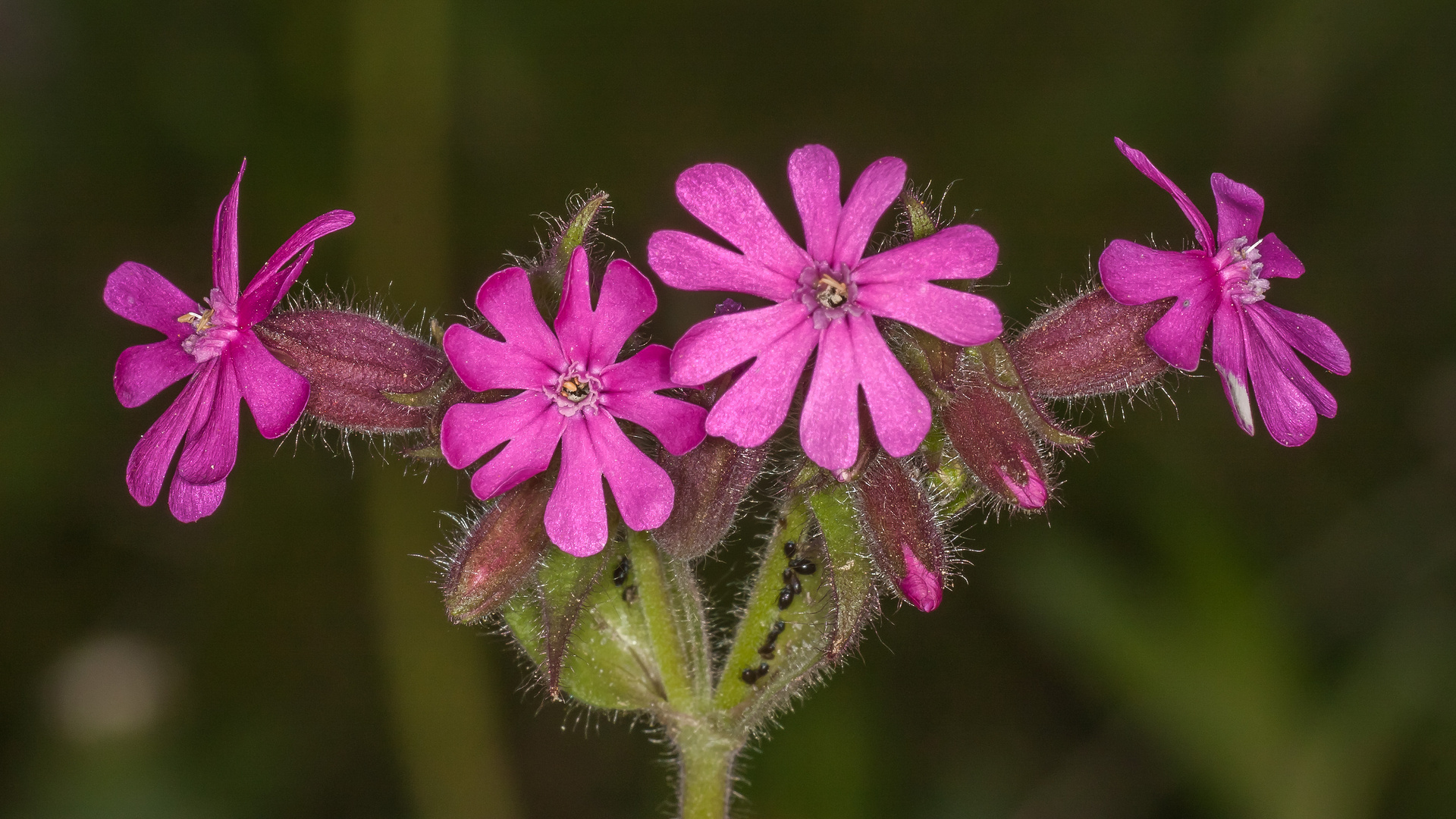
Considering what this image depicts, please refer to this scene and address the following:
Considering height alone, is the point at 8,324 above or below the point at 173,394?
above

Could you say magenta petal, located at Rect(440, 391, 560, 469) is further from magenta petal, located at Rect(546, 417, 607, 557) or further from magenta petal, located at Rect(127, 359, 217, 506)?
magenta petal, located at Rect(127, 359, 217, 506)

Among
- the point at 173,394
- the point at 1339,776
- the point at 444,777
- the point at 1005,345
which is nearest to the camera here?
the point at 1005,345

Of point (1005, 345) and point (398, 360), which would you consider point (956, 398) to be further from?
point (398, 360)

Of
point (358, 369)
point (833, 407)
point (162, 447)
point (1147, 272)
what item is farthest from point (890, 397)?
point (162, 447)

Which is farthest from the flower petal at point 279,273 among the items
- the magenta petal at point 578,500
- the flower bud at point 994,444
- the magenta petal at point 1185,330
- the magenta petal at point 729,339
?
the magenta petal at point 1185,330

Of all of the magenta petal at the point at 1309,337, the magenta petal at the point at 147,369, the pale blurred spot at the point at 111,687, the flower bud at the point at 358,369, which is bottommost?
the magenta petal at the point at 1309,337

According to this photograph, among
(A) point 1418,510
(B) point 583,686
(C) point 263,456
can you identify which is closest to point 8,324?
(C) point 263,456

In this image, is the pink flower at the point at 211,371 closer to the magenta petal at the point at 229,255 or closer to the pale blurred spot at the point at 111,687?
the magenta petal at the point at 229,255

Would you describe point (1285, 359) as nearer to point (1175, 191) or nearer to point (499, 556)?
point (1175, 191)
